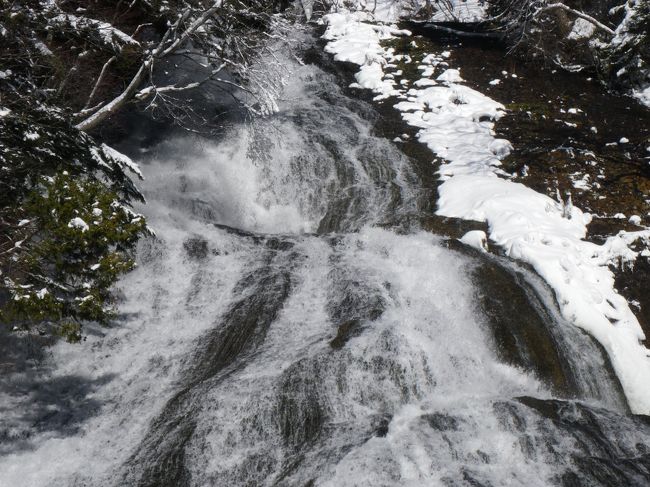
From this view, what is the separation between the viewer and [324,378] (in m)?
5.97

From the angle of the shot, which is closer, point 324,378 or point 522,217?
point 324,378

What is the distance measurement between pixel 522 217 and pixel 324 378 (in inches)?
189

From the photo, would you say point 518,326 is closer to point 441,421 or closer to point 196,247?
point 441,421

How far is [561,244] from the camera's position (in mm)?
8266

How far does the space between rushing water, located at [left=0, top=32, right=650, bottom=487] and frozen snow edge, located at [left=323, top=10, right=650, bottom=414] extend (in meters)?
0.38

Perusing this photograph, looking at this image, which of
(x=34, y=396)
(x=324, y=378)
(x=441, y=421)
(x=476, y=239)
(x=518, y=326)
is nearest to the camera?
(x=441, y=421)

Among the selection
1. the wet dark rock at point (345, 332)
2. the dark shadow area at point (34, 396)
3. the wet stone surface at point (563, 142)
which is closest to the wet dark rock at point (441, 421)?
the wet dark rock at point (345, 332)

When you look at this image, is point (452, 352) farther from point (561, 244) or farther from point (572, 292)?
point (561, 244)

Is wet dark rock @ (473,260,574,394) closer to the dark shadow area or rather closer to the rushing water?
the rushing water

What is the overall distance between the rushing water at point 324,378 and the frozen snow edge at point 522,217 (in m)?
0.38

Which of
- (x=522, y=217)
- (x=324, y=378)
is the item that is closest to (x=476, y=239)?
(x=522, y=217)

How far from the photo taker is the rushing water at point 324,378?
17.0ft

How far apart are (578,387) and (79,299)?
6.19m

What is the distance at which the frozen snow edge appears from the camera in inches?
282
